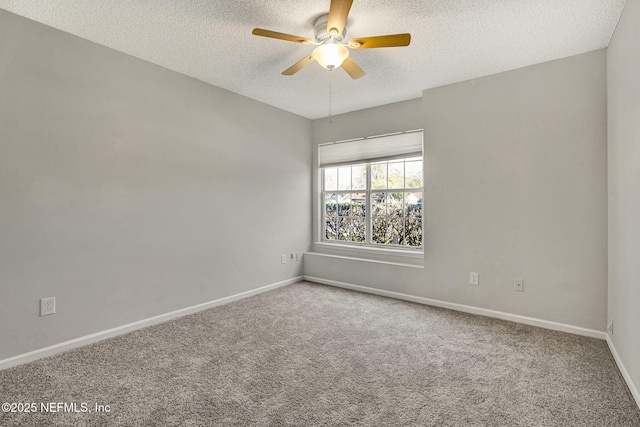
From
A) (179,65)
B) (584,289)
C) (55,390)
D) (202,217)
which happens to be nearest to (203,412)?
(55,390)

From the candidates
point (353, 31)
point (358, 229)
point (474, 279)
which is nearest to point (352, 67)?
point (353, 31)

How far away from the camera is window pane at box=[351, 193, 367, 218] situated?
454 cm

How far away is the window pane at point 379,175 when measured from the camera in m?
4.35

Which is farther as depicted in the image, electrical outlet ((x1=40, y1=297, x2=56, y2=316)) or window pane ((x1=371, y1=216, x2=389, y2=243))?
window pane ((x1=371, y1=216, x2=389, y2=243))

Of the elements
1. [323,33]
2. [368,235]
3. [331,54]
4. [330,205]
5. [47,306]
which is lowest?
[47,306]

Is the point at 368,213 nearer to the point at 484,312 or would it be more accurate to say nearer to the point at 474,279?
the point at 474,279

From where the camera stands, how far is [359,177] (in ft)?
15.1

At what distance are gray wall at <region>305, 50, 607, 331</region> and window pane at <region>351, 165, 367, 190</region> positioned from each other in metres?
1.07

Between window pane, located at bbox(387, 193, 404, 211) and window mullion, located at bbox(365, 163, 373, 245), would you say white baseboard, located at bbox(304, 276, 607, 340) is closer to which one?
window mullion, located at bbox(365, 163, 373, 245)

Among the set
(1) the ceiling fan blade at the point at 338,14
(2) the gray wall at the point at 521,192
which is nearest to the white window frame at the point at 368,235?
(2) the gray wall at the point at 521,192

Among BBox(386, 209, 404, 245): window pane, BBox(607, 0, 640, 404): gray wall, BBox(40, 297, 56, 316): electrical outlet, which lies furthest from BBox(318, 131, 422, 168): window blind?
BBox(40, 297, 56, 316): electrical outlet

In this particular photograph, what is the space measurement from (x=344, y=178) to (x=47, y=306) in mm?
3563

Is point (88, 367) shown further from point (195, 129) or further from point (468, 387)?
point (468, 387)

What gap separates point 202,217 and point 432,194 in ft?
8.35
